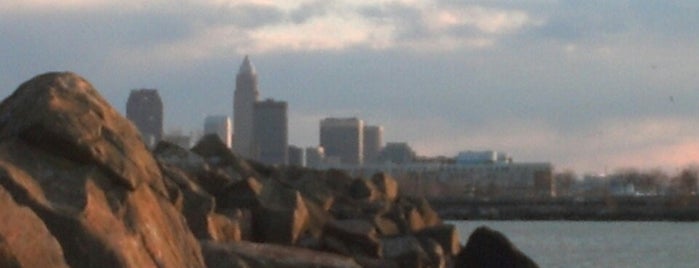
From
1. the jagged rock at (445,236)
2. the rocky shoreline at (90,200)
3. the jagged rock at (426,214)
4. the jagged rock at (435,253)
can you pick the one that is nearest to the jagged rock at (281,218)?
the rocky shoreline at (90,200)

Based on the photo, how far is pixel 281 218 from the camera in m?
25.4

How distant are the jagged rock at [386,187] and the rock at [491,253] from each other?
646 inches

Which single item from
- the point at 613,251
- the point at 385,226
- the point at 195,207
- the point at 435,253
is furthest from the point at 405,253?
the point at 613,251

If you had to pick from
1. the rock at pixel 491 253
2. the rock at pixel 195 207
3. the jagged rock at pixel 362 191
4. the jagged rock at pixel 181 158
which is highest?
the jagged rock at pixel 181 158

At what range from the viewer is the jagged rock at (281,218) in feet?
81.6

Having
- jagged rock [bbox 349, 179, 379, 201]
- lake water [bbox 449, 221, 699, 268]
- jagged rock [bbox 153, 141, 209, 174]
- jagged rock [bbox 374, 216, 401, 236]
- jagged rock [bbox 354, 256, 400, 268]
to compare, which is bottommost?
lake water [bbox 449, 221, 699, 268]

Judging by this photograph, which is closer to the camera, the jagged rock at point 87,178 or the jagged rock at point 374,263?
the jagged rock at point 87,178

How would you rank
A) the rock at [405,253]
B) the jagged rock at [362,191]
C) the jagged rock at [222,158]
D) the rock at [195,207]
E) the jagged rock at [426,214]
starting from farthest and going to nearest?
the jagged rock at [426,214] → the jagged rock at [362,191] → the jagged rock at [222,158] → the rock at [405,253] → the rock at [195,207]

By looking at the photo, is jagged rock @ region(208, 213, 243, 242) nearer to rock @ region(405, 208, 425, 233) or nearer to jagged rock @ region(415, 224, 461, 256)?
jagged rock @ region(415, 224, 461, 256)

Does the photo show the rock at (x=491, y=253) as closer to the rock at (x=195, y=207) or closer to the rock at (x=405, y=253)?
the rock at (x=405, y=253)

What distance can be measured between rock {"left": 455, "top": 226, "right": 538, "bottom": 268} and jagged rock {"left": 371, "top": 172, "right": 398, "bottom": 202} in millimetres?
16400

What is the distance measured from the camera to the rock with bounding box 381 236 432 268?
27.6m

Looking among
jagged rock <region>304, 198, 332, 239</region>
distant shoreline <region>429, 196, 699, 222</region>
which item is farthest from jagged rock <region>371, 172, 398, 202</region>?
distant shoreline <region>429, 196, 699, 222</region>

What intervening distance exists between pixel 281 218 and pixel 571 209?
123 metres
